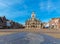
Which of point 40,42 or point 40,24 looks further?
point 40,24

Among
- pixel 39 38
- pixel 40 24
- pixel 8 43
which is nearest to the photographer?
pixel 8 43

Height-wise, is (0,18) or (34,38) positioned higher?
(0,18)

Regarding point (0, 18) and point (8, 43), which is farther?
point (0, 18)

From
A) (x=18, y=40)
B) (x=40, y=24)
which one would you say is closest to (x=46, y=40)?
(x=18, y=40)

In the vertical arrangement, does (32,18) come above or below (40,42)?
above

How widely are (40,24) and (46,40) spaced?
68.4 m

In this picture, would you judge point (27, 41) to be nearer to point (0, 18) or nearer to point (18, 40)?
point (18, 40)

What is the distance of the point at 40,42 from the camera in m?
2.17

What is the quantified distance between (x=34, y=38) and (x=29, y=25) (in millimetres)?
68586

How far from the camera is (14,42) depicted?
215 centimetres

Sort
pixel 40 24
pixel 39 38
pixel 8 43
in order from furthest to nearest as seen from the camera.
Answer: pixel 40 24
pixel 39 38
pixel 8 43

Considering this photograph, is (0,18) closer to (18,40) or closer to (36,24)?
(36,24)

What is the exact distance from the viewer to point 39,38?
2.30m

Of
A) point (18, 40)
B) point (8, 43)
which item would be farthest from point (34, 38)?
point (8, 43)
